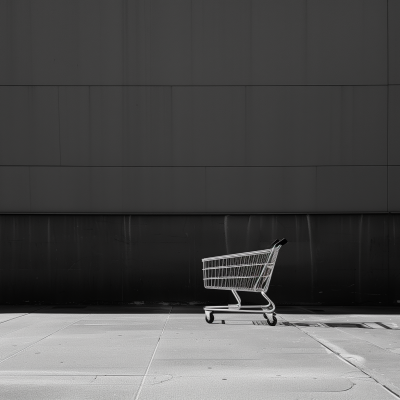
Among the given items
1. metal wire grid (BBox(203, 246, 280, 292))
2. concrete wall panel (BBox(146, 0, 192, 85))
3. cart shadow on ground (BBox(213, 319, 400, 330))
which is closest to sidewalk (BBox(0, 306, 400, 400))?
cart shadow on ground (BBox(213, 319, 400, 330))

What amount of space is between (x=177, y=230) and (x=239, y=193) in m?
1.42

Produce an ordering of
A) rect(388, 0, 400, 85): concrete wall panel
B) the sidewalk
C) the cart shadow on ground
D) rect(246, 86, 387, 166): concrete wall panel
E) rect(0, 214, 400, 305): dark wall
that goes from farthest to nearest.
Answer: rect(388, 0, 400, 85): concrete wall panel, rect(246, 86, 387, 166): concrete wall panel, rect(0, 214, 400, 305): dark wall, the cart shadow on ground, the sidewalk

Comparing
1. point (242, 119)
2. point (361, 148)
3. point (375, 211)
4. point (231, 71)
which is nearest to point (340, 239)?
point (375, 211)

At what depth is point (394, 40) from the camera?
37.2 feet

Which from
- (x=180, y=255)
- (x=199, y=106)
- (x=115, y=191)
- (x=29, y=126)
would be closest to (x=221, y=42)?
(x=199, y=106)

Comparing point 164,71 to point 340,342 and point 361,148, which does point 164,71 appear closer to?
point 361,148

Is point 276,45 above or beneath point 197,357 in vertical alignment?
above

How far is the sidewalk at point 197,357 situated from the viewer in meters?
4.16

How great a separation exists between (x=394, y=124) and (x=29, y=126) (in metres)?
7.20

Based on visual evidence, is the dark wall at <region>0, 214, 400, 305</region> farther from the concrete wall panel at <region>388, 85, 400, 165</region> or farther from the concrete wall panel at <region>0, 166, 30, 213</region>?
the concrete wall panel at <region>388, 85, 400, 165</region>

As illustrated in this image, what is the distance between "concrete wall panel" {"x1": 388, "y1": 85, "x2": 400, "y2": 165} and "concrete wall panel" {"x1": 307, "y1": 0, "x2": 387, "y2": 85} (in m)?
0.31

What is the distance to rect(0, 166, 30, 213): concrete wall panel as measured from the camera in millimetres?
11133

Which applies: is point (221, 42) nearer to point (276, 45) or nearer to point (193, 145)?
point (276, 45)

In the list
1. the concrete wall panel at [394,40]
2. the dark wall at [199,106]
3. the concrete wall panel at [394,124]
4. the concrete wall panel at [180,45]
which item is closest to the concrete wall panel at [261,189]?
the dark wall at [199,106]
